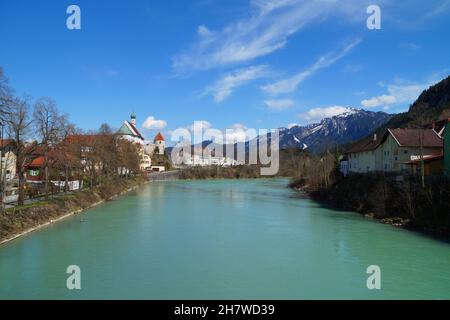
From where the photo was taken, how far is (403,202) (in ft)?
82.6

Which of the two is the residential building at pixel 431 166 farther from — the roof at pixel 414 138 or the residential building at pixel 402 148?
the roof at pixel 414 138

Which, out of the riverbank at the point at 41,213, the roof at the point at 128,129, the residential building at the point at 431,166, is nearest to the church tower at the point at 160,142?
the roof at the point at 128,129

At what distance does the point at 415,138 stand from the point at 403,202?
9.09 meters

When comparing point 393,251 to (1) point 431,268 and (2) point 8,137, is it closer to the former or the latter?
(1) point 431,268

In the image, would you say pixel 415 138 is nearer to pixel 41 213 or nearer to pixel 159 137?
pixel 41 213

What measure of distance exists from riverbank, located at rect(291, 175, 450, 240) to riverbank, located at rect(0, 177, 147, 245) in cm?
2051

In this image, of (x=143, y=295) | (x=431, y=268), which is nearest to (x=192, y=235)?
(x=143, y=295)

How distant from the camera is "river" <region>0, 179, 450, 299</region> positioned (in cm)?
1184

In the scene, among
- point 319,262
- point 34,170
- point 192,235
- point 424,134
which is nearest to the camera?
point 319,262

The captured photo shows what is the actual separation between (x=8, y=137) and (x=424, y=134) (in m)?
30.4

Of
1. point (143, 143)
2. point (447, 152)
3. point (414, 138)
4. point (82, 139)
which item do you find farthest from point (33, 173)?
→ point (143, 143)

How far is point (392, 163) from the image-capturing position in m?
33.1

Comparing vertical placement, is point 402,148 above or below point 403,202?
above
